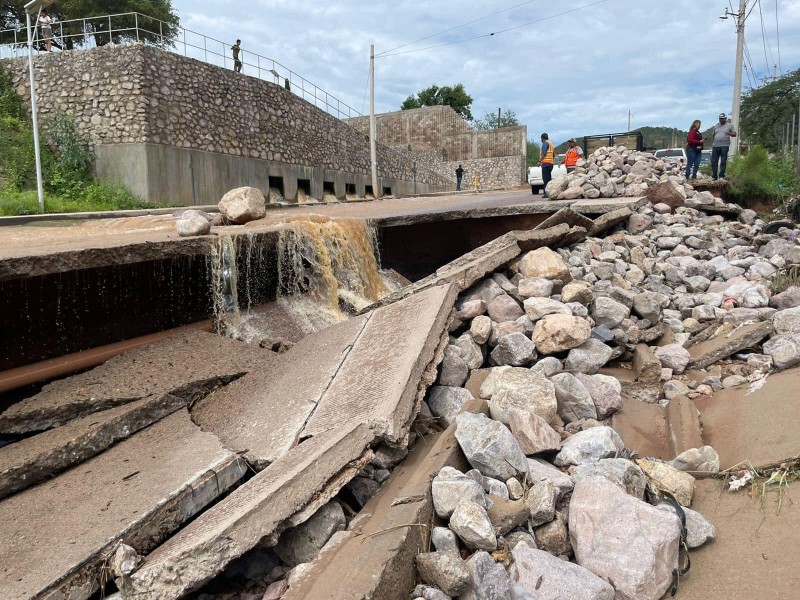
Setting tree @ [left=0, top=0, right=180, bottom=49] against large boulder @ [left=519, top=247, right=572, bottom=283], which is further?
tree @ [left=0, top=0, right=180, bottom=49]

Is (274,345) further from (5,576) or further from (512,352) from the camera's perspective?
(5,576)

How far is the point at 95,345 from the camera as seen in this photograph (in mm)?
4535

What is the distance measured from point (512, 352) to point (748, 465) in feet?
5.21

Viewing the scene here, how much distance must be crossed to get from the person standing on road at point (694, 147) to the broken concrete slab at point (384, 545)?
36.0 ft

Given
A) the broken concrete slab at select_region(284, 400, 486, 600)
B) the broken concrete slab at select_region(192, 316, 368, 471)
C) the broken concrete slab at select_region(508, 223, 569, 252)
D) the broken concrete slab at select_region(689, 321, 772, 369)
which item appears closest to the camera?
the broken concrete slab at select_region(284, 400, 486, 600)

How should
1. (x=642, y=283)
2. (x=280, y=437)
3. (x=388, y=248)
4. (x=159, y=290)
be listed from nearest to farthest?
(x=280, y=437), (x=159, y=290), (x=642, y=283), (x=388, y=248)

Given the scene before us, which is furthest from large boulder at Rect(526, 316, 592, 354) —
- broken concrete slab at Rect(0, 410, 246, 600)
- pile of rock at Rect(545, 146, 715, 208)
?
pile of rock at Rect(545, 146, 715, 208)

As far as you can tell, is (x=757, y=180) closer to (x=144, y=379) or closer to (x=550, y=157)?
(x=550, y=157)

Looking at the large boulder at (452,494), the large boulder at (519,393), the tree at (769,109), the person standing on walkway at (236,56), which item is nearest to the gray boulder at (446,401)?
the large boulder at (519,393)

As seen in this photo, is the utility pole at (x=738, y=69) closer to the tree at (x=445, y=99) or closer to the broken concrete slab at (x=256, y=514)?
the broken concrete slab at (x=256, y=514)

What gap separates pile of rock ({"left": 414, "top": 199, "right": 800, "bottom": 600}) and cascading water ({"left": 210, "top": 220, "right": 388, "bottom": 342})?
6.24 feet

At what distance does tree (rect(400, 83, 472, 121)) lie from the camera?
4666 centimetres

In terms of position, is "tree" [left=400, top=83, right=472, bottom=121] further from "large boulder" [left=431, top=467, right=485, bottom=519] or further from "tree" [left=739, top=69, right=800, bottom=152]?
"large boulder" [left=431, top=467, right=485, bottom=519]

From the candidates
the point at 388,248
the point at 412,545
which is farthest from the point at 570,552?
the point at 388,248
